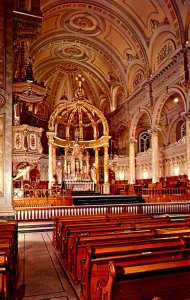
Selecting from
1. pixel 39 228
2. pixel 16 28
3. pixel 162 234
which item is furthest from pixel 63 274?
pixel 16 28

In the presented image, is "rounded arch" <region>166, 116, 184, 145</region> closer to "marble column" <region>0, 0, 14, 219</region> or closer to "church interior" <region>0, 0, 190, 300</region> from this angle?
"church interior" <region>0, 0, 190, 300</region>

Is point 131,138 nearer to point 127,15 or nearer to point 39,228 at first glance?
point 127,15

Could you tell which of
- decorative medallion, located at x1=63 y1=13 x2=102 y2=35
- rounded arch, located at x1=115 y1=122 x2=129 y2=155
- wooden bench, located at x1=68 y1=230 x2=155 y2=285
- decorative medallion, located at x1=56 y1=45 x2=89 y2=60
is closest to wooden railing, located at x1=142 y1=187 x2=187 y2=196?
wooden bench, located at x1=68 y1=230 x2=155 y2=285

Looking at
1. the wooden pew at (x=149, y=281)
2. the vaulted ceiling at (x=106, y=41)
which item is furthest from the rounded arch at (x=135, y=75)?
the wooden pew at (x=149, y=281)

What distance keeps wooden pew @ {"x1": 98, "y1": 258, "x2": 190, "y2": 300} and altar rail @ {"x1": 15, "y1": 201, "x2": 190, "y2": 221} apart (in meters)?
7.60

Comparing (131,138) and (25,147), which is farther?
(131,138)

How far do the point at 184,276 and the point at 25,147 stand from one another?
16.0 m

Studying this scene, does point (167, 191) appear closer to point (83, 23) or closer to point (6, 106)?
point (6, 106)

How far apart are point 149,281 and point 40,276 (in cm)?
256

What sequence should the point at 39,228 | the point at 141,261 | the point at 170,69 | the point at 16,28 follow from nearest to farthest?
the point at 141,261
the point at 16,28
the point at 39,228
the point at 170,69

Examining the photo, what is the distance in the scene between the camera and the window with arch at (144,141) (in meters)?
26.7

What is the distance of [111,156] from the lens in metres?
26.5

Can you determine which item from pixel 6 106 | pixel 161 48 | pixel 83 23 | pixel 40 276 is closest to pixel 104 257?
pixel 40 276

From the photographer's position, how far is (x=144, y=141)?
87.6 feet
